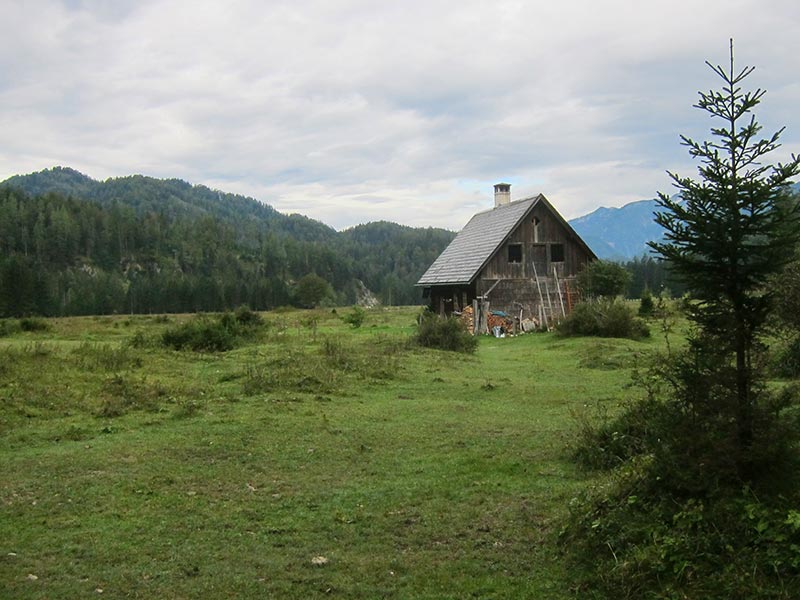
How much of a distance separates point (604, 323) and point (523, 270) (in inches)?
335

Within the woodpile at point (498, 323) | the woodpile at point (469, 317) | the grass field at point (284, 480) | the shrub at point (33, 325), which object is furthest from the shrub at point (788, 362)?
the shrub at point (33, 325)

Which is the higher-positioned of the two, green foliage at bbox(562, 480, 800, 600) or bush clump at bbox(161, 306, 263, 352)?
bush clump at bbox(161, 306, 263, 352)

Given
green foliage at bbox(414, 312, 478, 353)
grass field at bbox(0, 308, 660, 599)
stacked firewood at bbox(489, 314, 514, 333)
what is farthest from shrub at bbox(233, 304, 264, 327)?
stacked firewood at bbox(489, 314, 514, 333)

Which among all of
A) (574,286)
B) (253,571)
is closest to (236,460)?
(253,571)

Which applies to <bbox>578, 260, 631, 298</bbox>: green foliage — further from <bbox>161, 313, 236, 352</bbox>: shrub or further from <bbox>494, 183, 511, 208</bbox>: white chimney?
<bbox>161, 313, 236, 352</bbox>: shrub

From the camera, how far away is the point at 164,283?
106 meters

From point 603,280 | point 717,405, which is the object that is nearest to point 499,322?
point 603,280

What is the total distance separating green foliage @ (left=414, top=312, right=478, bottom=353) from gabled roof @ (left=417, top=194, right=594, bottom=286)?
818cm

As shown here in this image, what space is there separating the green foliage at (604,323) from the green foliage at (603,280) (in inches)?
202

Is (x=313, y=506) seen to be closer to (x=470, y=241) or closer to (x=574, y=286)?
(x=574, y=286)

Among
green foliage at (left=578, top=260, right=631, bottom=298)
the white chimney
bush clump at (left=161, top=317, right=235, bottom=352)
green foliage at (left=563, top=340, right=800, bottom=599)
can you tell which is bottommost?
green foliage at (left=563, top=340, right=800, bottom=599)

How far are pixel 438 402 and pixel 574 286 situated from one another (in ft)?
72.2

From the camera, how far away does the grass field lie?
630 centimetres

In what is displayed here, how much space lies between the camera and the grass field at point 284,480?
630 cm
